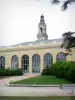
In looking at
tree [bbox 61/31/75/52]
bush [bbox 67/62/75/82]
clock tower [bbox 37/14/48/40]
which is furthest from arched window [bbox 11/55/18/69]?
tree [bbox 61/31/75/52]

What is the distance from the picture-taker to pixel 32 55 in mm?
49406

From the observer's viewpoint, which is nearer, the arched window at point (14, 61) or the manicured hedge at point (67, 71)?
the manicured hedge at point (67, 71)

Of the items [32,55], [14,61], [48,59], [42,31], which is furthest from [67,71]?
[42,31]

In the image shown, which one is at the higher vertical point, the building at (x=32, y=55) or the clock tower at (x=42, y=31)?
the clock tower at (x=42, y=31)

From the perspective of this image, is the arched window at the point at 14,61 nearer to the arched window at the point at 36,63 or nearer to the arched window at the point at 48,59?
the arched window at the point at 36,63

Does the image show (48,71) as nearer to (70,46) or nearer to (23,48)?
(23,48)

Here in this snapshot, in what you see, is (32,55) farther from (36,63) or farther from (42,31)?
(42,31)

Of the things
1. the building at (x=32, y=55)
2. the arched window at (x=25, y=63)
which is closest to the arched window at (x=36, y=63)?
the building at (x=32, y=55)

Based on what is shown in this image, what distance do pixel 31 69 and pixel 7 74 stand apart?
10.5 meters

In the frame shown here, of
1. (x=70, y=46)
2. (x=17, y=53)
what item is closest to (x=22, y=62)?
(x=17, y=53)

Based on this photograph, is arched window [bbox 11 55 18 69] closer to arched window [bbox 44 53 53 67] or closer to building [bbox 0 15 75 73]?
building [bbox 0 15 75 73]

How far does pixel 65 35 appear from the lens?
13.9 meters

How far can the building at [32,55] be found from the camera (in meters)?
46.7

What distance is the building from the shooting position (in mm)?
46688
